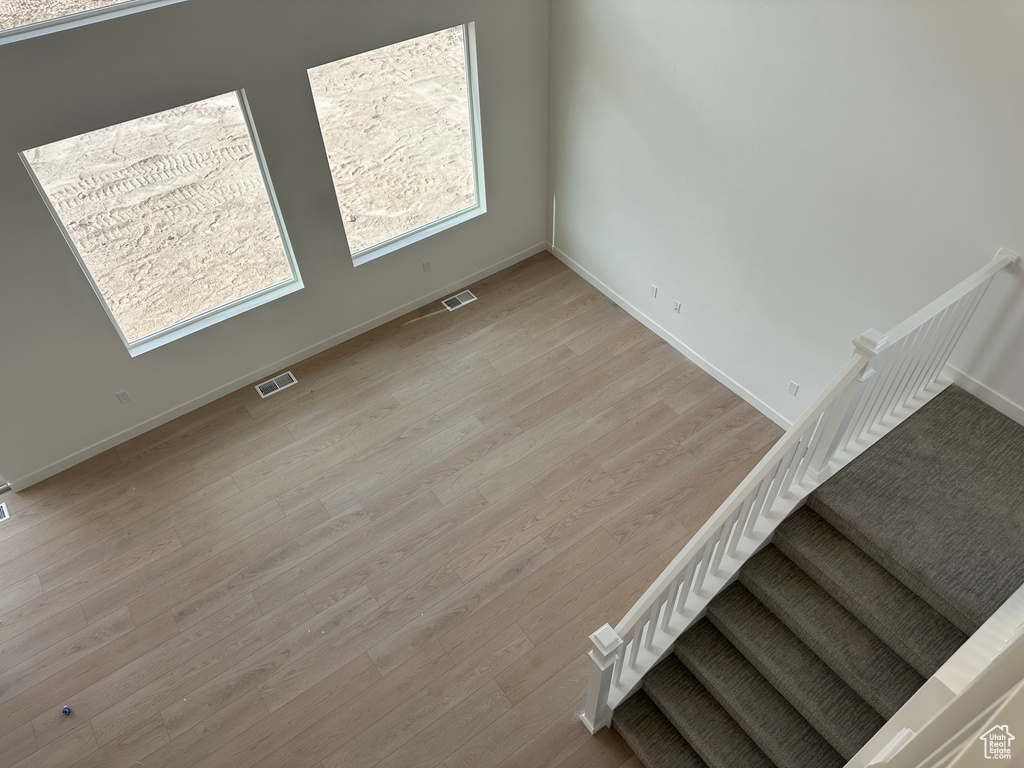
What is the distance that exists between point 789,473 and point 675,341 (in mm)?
2338

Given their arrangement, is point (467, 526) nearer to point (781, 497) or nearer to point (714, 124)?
point (781, 497)

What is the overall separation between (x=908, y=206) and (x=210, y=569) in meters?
4.23

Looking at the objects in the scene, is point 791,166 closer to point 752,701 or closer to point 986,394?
point 986,394

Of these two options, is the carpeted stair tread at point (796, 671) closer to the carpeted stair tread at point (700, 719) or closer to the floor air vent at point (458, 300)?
the carpeted stair tread at point (700, 719)

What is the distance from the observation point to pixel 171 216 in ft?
14.0

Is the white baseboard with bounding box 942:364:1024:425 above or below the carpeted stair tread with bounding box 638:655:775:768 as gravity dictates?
above

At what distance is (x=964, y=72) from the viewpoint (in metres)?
2.96

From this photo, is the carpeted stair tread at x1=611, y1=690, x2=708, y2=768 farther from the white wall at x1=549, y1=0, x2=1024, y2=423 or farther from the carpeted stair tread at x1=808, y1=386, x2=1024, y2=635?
the white wall at x1=549, y1=0, x2=1024, y2=423

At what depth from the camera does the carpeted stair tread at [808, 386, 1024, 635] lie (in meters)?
2.78

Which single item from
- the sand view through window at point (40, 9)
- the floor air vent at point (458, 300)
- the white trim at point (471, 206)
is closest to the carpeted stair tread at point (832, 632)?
the floor air vent at point (458, 300)

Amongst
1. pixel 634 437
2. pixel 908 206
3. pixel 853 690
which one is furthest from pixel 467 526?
pixel 908 206

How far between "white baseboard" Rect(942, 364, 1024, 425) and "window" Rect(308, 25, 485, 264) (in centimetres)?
343

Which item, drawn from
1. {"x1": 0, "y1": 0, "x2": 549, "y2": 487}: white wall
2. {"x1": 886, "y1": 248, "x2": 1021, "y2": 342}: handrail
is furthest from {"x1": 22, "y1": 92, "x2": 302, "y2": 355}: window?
{"x1": 886, "y1": 248, "x2": 1021, "y2": 342}: handrail

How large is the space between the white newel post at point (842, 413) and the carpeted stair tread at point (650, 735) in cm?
134
